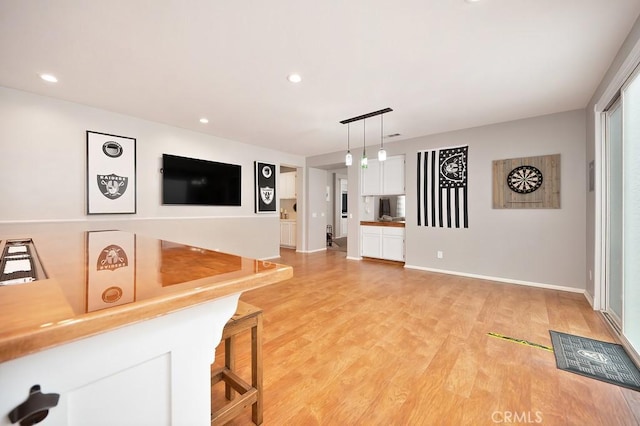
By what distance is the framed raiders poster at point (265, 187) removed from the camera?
577 centimetres

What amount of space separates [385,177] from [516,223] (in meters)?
2.43

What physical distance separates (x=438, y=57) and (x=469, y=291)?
3040 mm

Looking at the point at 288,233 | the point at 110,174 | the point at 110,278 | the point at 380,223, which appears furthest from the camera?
the point at 288,233

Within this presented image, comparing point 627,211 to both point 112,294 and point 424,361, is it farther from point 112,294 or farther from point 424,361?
point 112,294

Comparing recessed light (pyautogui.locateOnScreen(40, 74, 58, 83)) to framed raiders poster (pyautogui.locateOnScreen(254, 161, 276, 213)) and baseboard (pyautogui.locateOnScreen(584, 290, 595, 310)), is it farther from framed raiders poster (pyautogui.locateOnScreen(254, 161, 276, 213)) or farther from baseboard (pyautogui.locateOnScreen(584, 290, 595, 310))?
baseboard (pyautogui.locateOnScreen(584, 290, 595, 310))

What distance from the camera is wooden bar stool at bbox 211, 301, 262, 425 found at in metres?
1.27

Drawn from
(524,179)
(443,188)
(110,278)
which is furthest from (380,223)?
(110,278)

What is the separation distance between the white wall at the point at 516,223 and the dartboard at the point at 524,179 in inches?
9.5

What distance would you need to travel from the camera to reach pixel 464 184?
4.53 m

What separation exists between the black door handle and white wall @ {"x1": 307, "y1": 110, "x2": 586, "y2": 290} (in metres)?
5.02

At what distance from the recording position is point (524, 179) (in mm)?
3986

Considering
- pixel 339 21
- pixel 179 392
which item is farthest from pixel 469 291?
pixel 179 392

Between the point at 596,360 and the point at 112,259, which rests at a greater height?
the point at 112,259

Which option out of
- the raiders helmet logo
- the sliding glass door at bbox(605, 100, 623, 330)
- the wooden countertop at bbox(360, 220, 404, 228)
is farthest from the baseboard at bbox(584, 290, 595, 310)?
the raiders helmet logo
